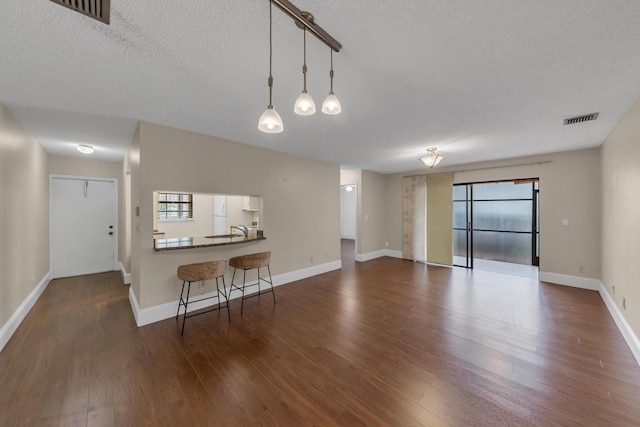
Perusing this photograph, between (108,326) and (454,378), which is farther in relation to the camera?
(108,326)

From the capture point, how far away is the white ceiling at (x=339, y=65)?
1389 millimetres

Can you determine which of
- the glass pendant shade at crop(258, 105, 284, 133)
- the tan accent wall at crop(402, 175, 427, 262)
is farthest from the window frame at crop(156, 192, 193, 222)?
the tan accent wall at crop(402, 175, 427, 262)

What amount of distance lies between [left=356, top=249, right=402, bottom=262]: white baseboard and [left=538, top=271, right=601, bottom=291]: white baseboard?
3.17 m

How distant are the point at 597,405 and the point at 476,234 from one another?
5.51m

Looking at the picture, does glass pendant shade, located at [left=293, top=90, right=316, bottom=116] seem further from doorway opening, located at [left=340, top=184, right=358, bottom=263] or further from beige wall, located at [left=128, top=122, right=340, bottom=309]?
doorway opening, located at [left=340, top=184, right=358, bottom=263]

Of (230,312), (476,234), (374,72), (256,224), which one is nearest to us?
(374,72)

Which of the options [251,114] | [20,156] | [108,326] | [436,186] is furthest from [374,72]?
[436,186]

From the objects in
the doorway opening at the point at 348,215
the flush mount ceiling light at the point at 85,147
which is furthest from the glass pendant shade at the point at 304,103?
the doorway opening at the point at 348,215

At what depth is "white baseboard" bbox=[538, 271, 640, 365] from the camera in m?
2.43

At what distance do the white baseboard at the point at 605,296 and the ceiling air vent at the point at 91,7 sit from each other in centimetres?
500

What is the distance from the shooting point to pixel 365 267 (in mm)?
6016

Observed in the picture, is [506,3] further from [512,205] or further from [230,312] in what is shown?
[512,205]

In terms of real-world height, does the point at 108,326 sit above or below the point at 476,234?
below

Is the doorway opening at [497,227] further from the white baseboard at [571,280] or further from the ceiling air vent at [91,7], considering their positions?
the ceiling air vent at [91,7]
